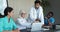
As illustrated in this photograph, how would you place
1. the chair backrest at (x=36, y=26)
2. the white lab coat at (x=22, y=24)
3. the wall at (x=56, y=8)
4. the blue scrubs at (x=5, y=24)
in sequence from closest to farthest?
the blue scrubs at (x=5, y=24)
the chair backrest at (x=36, y=26)
the white lab coat at (x=22, y=24)
the wall at (x=56, y=8)

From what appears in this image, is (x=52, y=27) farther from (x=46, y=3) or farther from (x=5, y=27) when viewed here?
(x=46, y=3)

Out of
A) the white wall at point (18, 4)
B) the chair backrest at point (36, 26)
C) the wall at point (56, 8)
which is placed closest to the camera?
the chair backrest at point (36, 26)

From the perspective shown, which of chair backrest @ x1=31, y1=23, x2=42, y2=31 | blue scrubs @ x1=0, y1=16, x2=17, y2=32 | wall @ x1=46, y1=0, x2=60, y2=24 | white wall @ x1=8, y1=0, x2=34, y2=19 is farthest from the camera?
wall @ x1=46, y1=0, x2=60, y2=24

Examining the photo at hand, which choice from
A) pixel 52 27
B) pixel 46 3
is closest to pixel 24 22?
pixel 52 27

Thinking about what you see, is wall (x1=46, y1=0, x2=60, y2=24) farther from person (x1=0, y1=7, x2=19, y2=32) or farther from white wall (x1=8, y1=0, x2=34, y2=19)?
person (x1=0, y1=7, x2=19, y2=32)

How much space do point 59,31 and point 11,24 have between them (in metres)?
1.01

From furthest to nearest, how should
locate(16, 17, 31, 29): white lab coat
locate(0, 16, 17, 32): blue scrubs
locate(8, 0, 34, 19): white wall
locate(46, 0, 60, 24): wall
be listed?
locate(46, 0, 60, 24): wall → locate(8, 0, 34, 19): white wall → locate(16, 17, 31, 29): white lab coat → locate(0, 16, 17, 32): blue scrubs

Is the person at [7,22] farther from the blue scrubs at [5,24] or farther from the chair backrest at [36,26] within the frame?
the chair backrest at [36,26]

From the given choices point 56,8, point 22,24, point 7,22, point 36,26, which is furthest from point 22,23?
point 56,8

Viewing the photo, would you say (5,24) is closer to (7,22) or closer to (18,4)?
(7,22)

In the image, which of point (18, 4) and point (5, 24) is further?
point (18, 4)

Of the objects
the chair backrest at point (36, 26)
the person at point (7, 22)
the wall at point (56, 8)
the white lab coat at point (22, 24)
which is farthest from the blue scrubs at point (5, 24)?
the wall at point (56, 8)

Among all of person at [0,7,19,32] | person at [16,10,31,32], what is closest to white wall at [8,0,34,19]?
person at [16,10,31,32]

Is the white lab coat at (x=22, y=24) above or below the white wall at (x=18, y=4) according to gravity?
below
